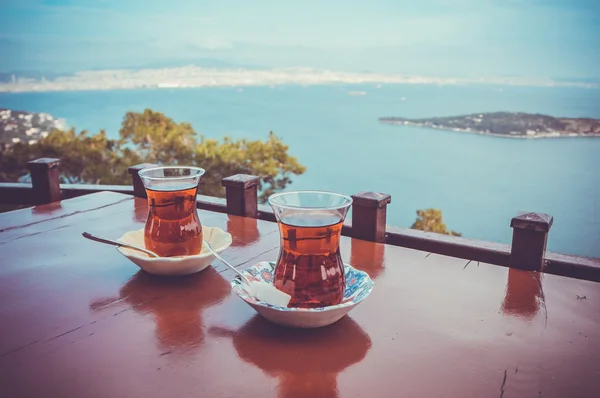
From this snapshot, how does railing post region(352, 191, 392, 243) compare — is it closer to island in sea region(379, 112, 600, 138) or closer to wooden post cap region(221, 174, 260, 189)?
wooden post cap region(221, 174, 260, 189)

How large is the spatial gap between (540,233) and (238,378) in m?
0.92

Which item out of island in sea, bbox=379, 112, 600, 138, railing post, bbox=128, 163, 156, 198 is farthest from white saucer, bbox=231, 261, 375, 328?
island in sea, bbox=379, 112, 600, 138

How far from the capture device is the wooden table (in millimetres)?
770

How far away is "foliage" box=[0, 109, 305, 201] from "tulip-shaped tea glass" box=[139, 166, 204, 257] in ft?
19.1

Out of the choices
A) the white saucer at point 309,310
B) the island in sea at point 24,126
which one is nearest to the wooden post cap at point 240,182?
the white saucer at point 309,310

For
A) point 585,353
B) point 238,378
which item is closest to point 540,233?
point 585,353

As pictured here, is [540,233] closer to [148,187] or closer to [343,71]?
[148,187]

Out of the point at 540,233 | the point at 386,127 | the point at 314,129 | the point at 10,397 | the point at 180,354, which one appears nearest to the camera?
the point at 10,397

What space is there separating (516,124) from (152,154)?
5.70 m

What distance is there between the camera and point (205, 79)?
36.6ft

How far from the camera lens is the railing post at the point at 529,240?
1.27 m

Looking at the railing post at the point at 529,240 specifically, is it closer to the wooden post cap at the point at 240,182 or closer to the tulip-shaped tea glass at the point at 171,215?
the tulip-shaped tea glass at the point at 171,215

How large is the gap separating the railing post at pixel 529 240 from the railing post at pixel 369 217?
42 cm

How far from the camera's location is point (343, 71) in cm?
1083
